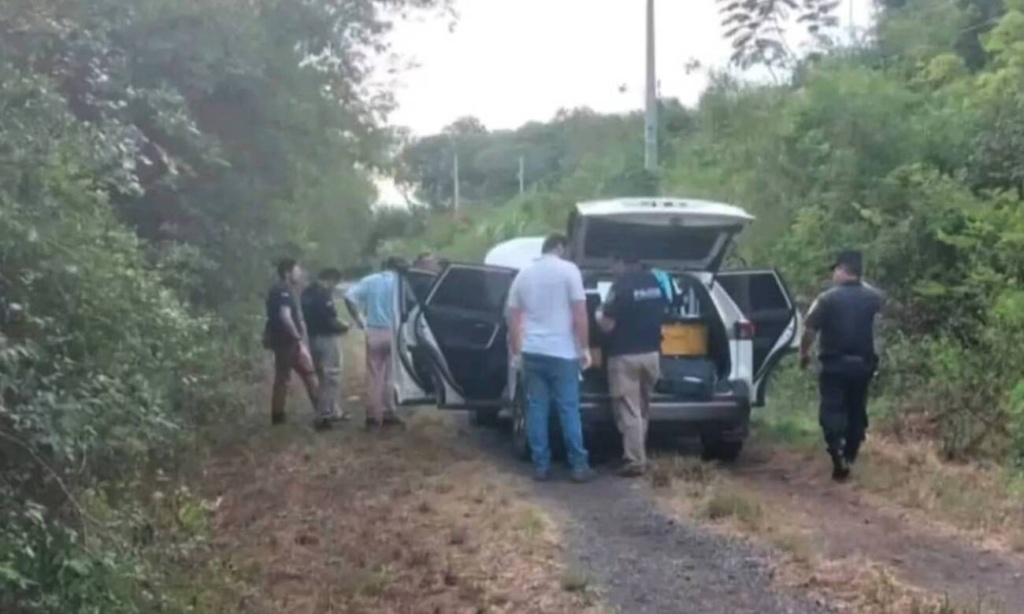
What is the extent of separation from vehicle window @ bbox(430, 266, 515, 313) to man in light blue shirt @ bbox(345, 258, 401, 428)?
1818 mm

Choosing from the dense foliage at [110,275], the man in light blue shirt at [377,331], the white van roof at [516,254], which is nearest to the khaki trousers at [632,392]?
the dense foliage at [110,275]

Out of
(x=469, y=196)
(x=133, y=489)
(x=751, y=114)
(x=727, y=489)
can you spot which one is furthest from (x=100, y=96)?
(x=469, y=196)

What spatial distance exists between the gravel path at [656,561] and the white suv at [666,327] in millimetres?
1574

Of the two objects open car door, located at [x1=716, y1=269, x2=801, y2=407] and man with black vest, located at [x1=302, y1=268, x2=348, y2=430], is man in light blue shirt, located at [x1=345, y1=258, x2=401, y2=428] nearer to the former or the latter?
man with black vest, located at [x1=302, y1=268, x2=348, y2=430]

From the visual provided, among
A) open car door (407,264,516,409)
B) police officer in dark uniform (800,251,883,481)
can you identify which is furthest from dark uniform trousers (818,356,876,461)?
open car door (407,264,516,409)

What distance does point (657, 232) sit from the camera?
495 inches

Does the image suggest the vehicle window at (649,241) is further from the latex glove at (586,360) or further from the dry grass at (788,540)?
the dry grass at (788,540)

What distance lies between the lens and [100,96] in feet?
40.2

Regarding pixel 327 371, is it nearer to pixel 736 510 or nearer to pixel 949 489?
pixel 736 510

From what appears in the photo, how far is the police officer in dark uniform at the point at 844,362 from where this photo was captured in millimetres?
11203

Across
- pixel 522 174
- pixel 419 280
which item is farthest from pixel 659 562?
pixel 522 174

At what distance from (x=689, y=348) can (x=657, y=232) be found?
3.07 ft

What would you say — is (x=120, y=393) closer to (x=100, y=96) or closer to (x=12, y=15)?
(x=12, y=15)

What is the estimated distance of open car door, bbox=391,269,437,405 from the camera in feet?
44.1
